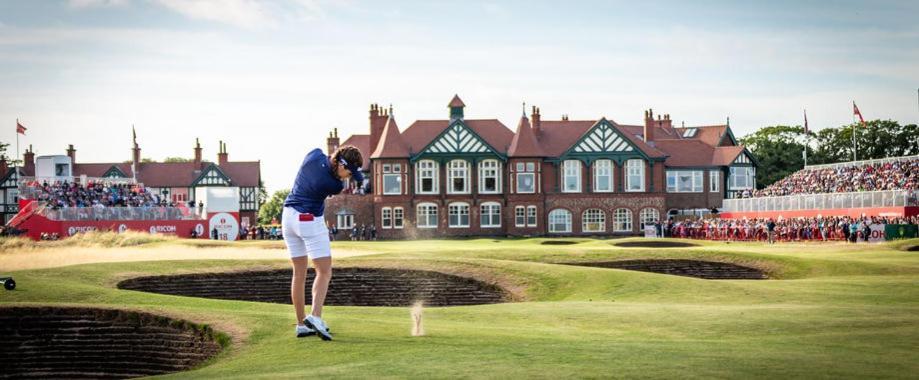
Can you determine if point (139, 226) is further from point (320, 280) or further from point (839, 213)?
point (320, 280)

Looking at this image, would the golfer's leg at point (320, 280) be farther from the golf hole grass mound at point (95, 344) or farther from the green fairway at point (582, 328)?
the golf hole grass mound at point (95, 344)

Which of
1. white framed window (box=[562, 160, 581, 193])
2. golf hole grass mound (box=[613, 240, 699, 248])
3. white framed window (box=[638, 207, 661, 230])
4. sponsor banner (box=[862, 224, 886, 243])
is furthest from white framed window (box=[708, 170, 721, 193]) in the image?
sponsor banner (box=[862, 224, 886, 243])

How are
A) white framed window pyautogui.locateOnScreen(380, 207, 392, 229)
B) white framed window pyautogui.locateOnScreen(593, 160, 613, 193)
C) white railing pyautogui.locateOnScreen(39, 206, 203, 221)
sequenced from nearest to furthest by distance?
white railing pyautogui.locateOnScreen(39, 206, 203, 221) → white framed window pyautogui.locateOnScreen(380, 207, 392, 229) → white framed window pyautogui.locateOnScreen(593, 160, 613, 193)

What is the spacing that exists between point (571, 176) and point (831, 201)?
21.0 m

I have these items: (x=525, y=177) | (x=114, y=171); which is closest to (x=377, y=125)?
(x=525, y=177)

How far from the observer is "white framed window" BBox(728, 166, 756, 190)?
85.3 metres

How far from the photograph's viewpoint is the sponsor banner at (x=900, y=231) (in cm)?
5212

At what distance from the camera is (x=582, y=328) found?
54.9 ft

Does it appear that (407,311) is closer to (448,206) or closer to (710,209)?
(448,206)

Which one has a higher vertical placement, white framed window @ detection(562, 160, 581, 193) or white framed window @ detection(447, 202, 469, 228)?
white framed window @ detection(562, 160, 581, 193)

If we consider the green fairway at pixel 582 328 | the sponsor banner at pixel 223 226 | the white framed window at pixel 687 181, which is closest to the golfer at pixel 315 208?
the green fairway at pixel 582 328

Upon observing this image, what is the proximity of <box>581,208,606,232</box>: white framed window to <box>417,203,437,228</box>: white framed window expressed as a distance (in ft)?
36.0

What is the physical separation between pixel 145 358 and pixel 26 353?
9.00 ft

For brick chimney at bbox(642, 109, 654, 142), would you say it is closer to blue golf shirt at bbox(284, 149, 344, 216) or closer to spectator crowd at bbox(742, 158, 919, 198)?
spectator crowd at bbox(742, 158, 919, 198)
